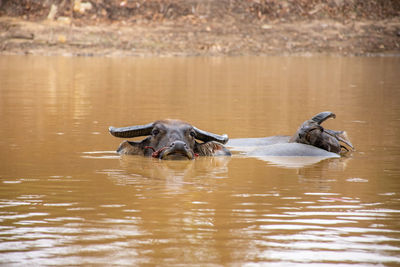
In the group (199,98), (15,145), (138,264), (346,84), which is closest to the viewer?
(138,264)

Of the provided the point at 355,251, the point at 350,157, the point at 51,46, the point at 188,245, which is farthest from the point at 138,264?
the point at 51,46

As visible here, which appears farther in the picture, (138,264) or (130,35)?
(130,35)

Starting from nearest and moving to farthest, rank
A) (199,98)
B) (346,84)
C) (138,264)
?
(138,264) < (199,98) < (346,84)

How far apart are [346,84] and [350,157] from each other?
15.0 meters

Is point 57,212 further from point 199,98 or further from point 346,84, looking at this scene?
point 346,84

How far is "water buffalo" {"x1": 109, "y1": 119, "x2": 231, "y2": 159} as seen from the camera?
31.2 ft

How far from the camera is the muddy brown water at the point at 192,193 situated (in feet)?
16.6

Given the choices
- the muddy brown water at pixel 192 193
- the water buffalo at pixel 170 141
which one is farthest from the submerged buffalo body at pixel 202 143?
the muddy brown water at pixel 192 193

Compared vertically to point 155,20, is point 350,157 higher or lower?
lower

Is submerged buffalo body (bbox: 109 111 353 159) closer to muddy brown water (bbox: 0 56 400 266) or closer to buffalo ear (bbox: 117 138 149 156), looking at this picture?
buffalo ear (bbox: 117 138 149 156)

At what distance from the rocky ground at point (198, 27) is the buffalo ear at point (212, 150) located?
3146 centimetres

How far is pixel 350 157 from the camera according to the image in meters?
9.83

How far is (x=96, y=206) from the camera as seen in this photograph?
21.2 feet

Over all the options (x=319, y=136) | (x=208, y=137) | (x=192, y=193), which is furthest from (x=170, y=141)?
(x=192, y=193)
